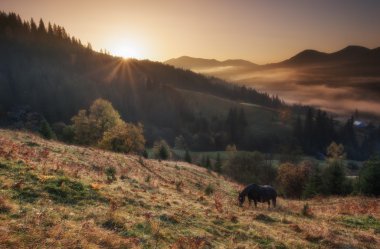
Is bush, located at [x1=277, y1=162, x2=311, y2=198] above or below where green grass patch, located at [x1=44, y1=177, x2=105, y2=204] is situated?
below

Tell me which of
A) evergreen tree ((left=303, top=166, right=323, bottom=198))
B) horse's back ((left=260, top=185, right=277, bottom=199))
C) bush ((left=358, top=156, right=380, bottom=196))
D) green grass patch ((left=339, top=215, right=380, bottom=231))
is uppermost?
horse's back ((left=260, top=185, right=277, bottom=199))

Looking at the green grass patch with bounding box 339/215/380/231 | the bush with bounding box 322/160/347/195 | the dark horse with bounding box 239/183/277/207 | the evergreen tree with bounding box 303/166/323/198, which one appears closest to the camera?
the green grass patch with bounding box 339/215/380/231

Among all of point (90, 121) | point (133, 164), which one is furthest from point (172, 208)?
point (90, 121)

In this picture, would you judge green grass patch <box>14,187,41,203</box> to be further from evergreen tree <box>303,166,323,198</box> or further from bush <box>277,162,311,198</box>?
bush <box>277,162,311,198</box>

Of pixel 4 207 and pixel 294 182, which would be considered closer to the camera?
pixel 4 207

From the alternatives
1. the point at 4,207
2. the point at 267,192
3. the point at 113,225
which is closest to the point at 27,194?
the point at 4,207

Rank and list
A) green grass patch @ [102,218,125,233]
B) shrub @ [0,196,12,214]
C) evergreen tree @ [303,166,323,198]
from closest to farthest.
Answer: shrub @ [0,196,12,214]
green grass patch @ [102,218,125,233]
evergreen tree @ [303,166,323,198]

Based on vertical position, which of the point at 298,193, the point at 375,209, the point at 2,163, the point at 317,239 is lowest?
the point at 298,193

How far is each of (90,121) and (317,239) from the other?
71772mm

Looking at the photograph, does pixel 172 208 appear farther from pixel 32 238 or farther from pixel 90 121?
pixel 90 121

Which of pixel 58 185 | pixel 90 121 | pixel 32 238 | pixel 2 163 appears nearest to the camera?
pixel 32 238

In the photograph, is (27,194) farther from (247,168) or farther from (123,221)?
(247,168)

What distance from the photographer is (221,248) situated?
14711 millimetres

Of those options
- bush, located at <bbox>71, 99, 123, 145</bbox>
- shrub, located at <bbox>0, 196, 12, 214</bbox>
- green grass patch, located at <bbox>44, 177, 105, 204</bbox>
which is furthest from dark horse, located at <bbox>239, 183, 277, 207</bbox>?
bush, located at <bbox>71, 99, 123, 145</bbox>
